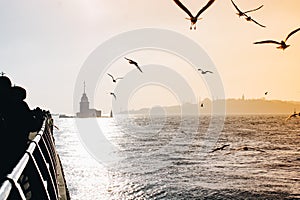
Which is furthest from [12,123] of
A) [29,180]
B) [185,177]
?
[185,177]

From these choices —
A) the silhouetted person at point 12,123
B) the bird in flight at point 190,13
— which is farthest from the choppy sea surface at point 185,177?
the bird in flight at point 190,13

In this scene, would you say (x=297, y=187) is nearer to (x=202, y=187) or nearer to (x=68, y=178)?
(x=202, y=187)

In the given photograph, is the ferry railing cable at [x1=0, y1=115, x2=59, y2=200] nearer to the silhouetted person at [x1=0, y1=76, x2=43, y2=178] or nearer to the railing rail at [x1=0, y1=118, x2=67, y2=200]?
the railing rail at [x1=0, y1=118, x2=67, y2=200]

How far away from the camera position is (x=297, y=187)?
3647 cm

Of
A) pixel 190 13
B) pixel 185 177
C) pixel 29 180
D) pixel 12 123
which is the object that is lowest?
pixel 185 177

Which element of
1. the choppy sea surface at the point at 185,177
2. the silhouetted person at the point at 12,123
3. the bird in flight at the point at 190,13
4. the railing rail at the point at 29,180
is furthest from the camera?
the choppy sea surface at the point at 185,177

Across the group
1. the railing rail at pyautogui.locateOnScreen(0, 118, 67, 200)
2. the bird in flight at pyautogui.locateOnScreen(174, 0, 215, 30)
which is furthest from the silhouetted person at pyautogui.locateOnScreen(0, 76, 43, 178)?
the bird in flight at pyautogui.locateOnScreen(174, 0, 215, 30)

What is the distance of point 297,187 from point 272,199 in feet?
21.7

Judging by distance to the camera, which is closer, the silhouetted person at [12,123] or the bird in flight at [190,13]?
the bird in flight at [190,13]

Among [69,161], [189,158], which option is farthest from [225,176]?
[69,161]

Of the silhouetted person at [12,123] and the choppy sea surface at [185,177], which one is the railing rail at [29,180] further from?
the choppy sea surface at [185,177]

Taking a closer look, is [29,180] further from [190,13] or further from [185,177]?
[185,177]

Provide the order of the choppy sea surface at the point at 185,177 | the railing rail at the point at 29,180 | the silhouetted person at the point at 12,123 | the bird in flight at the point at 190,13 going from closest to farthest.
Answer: the railing rail at the point at 29,180, the bird in flight at the point at 190,13, the silhouetted person at the point at 12,123, the choppy sea surface at the point at 185,177

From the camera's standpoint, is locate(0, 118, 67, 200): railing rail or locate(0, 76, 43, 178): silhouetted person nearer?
locate(0, 118, 67, 200): railing rail
